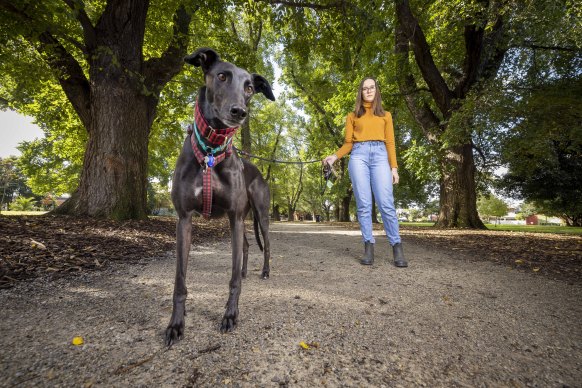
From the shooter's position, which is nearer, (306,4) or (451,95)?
(306,4)

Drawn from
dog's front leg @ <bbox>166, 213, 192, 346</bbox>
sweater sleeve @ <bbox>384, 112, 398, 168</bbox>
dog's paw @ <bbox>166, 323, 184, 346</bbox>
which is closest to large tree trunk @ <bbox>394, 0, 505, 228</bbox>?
sweater sleeve @ <bbox>384, 112, 398, 168</bbox>

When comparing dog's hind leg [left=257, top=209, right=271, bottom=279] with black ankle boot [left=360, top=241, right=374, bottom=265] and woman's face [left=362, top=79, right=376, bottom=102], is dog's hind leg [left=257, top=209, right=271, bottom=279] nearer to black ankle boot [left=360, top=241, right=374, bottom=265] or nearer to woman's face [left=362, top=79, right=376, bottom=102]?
black ankle boot [left=360, top=241, right=374, bottom=265]

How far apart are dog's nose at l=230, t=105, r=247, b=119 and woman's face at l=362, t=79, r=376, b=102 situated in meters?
2.94

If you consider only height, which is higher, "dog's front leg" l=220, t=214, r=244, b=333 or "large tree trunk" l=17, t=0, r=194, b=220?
"large tree trunk" l=17, t=0, r=194, b=220

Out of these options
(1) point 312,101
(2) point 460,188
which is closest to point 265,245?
(2) point 460,188

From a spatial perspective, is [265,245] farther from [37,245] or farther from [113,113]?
[113,113]

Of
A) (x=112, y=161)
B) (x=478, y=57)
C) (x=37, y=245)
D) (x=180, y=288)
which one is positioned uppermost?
(x=478, y=57)

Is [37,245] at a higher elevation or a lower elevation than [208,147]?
lower

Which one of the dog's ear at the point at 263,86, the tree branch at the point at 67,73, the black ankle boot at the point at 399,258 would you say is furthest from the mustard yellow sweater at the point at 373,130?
the tree branch at the point at 67,73

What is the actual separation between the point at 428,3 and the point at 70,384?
1288 centimetres

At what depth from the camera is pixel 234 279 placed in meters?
2.18

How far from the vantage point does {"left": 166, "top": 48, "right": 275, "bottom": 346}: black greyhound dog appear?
6.89ft

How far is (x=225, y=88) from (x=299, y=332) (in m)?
1.89

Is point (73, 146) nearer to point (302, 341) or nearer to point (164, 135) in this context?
point (164, 135)
